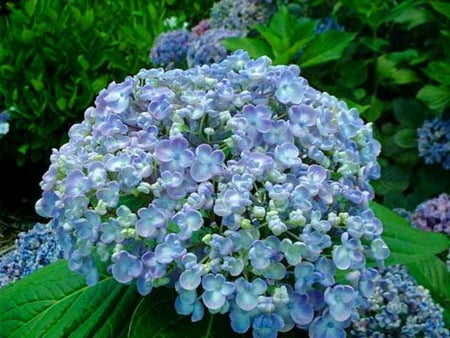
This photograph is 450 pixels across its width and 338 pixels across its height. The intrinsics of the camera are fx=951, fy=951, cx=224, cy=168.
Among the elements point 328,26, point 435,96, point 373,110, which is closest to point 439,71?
point 435,96

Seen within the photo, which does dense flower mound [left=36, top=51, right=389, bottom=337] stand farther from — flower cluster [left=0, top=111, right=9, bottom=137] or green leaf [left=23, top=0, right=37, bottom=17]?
green leaf [left=23, top=0, right=37, bottom=17]

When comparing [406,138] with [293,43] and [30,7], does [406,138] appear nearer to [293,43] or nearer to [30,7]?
[293,43]

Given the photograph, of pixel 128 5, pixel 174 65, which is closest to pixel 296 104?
pixel 174 65

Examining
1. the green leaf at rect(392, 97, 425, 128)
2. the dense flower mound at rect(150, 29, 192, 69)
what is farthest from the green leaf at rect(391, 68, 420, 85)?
the dense flower mound at rect(150, 29, 192, 69)

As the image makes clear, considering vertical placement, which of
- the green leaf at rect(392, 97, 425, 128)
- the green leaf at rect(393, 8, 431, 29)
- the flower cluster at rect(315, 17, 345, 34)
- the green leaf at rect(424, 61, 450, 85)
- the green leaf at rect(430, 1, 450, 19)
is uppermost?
the green leaf at rect(430, 1, 450, 19)

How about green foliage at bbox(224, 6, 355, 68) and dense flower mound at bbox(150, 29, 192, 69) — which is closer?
green foliage at bbox(224, 6, 355, 68)

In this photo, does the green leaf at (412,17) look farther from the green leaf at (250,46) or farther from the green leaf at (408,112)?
the green leaf at (250,46)

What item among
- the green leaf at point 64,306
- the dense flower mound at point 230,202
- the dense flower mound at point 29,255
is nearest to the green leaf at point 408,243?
the dense flower mound at point 230,202
